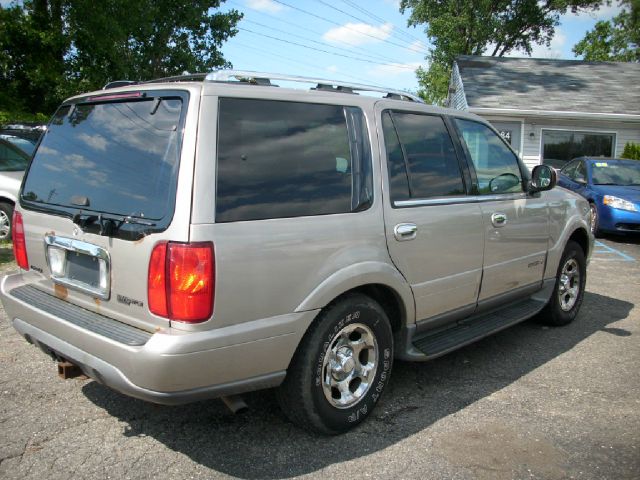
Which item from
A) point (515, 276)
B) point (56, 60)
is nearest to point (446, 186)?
point (515, 276)

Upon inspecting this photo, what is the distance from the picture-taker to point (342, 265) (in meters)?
3.10

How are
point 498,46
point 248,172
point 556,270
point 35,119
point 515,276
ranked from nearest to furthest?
1. point 248,172
2. point 515,276
3. point 556,270
4. point 35,119
5. point 498,46

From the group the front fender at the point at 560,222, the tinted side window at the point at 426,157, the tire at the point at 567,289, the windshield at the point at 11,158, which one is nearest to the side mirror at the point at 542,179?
the front fender at the point at 560,222

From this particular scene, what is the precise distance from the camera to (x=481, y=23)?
29844mm

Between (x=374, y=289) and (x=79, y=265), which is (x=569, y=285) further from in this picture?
(x=79, y=265)

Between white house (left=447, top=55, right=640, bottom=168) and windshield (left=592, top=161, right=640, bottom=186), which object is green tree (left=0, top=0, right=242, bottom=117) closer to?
white house (left=447, top=55, right=640, bottom=168)

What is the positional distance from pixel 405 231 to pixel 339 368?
0.89 meters

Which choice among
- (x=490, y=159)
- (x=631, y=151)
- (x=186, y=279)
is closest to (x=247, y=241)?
(x=186, y=279)

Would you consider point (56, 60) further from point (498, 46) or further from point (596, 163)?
point (498, 46)

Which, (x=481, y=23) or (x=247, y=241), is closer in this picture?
(x=247, y=241)

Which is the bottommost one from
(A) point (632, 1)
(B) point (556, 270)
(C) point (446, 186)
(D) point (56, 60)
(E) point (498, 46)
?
(B) point (556, 270)

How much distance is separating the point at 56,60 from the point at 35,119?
240 cm

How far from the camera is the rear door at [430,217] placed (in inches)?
139

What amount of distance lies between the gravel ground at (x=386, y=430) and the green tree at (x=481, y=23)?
28038 mm
